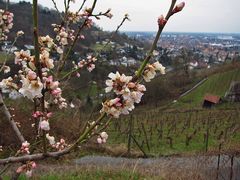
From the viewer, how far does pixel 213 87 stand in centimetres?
6328

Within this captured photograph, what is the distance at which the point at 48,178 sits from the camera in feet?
28.3

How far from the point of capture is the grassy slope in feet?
193

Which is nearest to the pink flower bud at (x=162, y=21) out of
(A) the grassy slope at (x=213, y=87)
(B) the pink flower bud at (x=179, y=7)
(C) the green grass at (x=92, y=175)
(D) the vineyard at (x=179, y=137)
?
(B) the pink flower bud at (x=179, y=7)

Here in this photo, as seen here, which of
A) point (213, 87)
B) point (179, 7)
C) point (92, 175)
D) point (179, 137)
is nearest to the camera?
point (179, 7)

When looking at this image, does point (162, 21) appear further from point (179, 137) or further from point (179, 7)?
point (179, 137)

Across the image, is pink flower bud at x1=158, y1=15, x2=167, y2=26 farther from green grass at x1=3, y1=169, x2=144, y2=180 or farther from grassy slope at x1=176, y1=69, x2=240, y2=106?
grassy slope at x1=176, y1=69, x2=240, y2=106

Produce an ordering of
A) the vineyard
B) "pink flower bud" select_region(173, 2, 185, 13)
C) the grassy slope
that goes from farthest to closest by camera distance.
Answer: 1. the grassy slope
2. the vineyard
3. "pink flower bud" select_region(173, 2, 185, 13)

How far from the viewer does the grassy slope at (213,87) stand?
5897 cm

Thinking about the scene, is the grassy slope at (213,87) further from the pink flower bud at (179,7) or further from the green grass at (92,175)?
the pink flower bud at (179,7)

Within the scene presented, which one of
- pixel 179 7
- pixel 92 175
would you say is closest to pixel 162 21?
pixel 179 7

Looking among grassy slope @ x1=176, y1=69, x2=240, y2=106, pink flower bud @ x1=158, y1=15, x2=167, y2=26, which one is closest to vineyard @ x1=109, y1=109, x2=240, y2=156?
pink flower bud @ x1=158, y1=15, x2=167, y2=26

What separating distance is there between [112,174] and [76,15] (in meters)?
6.14

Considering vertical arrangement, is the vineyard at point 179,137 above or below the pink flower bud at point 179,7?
below

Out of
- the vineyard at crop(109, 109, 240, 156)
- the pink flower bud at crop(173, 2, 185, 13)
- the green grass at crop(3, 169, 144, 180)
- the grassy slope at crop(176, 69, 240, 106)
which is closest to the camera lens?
the pink flower bud at crop(173, 2, 185, 13)
